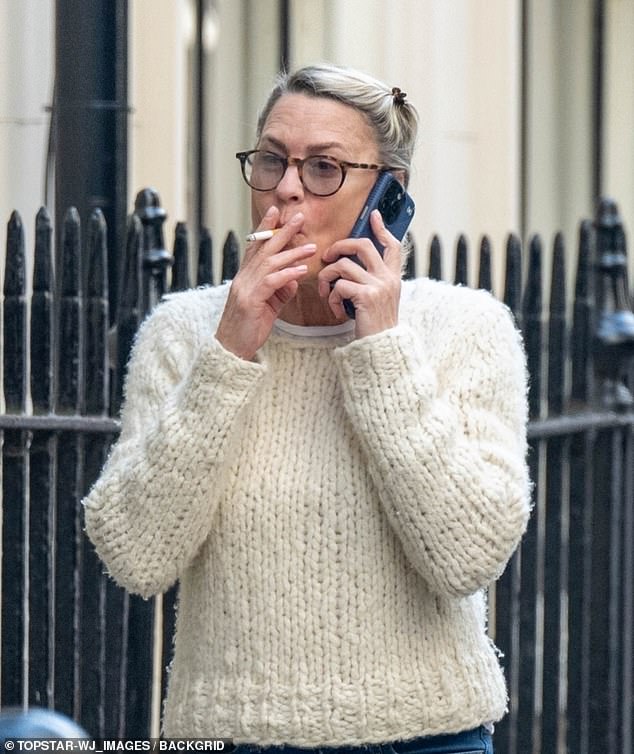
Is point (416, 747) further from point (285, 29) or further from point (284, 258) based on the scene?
point (285, 29)

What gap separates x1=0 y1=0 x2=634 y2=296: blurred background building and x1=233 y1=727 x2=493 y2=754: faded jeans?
6.38ft

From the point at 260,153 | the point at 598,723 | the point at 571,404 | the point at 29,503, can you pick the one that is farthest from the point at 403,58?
the point at 260,153

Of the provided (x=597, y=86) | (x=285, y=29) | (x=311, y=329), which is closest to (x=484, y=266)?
(x=311, y=329)

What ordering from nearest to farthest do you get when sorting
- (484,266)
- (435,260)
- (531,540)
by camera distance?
(435,260)
(484,266)
(531,540)

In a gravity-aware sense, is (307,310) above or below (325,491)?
above

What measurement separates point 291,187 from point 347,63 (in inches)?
215

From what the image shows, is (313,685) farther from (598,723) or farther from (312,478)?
(598,723)

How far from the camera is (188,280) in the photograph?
468cm

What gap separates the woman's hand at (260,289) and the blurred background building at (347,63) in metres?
1.56

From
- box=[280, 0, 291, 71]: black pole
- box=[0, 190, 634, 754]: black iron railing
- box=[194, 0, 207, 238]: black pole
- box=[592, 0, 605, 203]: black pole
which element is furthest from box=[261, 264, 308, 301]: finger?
box=[592, 0, 605, 203]: black pole

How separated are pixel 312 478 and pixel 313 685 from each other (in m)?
0.37

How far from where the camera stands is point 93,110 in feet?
15.3

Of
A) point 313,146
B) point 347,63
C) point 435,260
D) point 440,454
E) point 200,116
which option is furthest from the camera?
point 200,116

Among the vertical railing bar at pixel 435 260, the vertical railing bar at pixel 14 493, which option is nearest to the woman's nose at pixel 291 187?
the vertical railing bar at pixel 14 493
